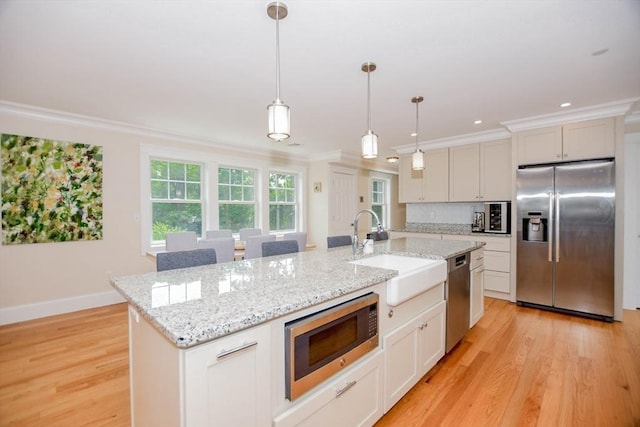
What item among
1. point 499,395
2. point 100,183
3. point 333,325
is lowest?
point 499,395

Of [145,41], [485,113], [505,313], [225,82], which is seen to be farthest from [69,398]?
[485,113]

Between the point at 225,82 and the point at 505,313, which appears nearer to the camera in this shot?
the point at 225,82

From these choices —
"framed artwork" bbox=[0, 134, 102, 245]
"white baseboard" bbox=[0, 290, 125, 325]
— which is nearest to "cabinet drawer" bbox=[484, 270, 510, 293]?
"white baseboard" bbox=[0, 290, 125, 325]

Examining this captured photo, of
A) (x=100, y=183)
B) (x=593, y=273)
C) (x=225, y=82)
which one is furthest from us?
(x=100, y=183)

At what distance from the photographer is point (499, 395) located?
201 cm

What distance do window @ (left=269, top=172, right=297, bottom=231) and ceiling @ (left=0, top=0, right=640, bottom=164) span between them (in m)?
2.20

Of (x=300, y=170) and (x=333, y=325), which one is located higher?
(x=300, y=170)

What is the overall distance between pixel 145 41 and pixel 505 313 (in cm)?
451

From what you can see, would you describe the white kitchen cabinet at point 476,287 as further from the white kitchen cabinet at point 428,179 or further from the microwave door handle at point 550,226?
the white kitchen cabinet at point 428,179

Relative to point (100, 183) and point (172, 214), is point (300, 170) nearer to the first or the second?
point (172, 214)

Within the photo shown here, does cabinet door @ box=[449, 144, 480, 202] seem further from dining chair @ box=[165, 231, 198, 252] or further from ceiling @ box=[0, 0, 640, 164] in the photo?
dining chair @ box=[165, 231, 198, 252]

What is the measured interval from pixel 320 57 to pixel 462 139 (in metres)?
3.32

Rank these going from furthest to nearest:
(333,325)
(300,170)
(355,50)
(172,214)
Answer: (300,170) < (172,214) < (355,50) < (333,325)

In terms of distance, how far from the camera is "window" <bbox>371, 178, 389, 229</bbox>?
7.24m
